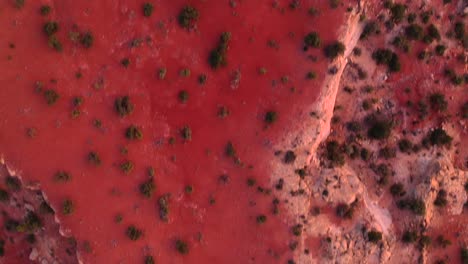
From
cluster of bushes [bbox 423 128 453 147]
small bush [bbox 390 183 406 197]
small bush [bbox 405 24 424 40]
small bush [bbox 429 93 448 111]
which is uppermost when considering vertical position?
small bush [bbox 405 24 424 40]

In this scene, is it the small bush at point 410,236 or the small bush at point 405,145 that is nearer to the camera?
the small bush at point 410,236

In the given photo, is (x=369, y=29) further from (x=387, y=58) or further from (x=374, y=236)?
(x=374, y=236)

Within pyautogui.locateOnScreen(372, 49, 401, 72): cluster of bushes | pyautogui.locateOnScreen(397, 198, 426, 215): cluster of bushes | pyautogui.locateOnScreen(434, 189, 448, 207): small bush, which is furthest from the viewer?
pyautogui.locateOnScreen(434, 189, 448, 207): small bush

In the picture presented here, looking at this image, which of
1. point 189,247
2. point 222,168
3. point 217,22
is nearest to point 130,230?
point 189,247

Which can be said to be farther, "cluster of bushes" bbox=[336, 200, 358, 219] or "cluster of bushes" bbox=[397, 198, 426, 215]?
"cluster of bushes" bbox=[397, 198, 426, 215]

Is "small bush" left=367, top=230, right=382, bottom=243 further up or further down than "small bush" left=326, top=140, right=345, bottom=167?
further down

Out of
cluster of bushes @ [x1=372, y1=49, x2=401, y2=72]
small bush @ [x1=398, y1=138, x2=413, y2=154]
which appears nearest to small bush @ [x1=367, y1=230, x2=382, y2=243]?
small bush @ [x1=398, y1=138, x2=413, y2=154]

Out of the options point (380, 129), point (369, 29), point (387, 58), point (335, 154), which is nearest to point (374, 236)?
point (335, 154)

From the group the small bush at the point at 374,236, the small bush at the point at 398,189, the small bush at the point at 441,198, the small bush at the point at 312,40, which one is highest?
the small bush at the point at 312,40

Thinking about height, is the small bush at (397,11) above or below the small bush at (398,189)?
above

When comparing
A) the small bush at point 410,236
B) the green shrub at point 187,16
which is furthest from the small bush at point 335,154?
the green shrub at point 187,16

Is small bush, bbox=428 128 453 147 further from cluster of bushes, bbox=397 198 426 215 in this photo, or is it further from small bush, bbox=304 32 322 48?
small bush, bbox=304 32 322 48

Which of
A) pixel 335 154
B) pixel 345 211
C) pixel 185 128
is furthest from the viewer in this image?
pixel 335 154

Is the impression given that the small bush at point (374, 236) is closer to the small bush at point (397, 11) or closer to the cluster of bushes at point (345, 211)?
the cluster of bushes at point (345, 211)
